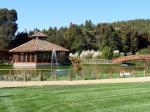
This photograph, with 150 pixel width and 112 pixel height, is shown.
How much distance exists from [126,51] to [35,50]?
33.1m

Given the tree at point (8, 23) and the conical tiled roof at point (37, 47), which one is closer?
the conical tiled roof at point (37, 47)

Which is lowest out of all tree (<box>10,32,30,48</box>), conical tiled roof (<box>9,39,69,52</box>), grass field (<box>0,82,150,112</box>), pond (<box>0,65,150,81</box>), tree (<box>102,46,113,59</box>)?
grass field (<box>0,82,150,112</box>)

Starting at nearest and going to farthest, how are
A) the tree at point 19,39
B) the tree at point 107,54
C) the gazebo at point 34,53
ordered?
the gazebo at point 34,53, the tree at point 107,54, the tree at point 19,39

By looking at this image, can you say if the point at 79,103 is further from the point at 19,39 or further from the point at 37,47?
the point at 19,39

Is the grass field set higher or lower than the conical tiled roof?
lower

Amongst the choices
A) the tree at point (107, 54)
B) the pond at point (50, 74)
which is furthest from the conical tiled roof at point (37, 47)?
the pond at point (50, 74)

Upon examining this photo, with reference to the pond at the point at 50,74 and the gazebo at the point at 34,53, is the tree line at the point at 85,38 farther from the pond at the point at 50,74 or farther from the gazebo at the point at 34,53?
the pond at the point at 50,74

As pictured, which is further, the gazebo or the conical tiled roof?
the gazebo

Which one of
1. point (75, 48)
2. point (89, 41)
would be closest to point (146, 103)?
point (75, 48)

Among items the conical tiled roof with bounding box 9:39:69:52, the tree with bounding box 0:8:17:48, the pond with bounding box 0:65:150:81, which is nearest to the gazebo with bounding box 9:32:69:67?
the conical tiled roof with bounding box 9:39:69:52

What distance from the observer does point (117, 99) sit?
62.0 ft

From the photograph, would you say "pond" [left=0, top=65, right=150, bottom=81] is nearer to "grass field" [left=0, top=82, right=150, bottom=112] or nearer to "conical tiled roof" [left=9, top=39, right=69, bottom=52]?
"grass field" [left=0, top=82, right=150, bottom=112]

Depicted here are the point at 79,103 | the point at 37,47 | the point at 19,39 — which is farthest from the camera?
the point at 19,39

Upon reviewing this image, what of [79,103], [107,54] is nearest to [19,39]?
[107,54]
